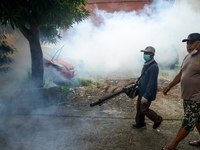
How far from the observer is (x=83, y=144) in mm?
2730

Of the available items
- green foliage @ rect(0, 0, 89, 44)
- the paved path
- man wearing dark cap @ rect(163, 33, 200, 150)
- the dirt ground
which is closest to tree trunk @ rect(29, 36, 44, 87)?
green foliage @ rect(0, 0, 89, 44)

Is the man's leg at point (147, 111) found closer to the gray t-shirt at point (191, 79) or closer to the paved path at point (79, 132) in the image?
the paved path at point (79, 132)

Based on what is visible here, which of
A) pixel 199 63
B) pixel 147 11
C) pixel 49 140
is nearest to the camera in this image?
pixel 199 63

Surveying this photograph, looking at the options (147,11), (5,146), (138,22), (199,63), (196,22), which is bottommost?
(5,146)

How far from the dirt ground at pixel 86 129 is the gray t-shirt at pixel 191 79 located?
38.0 inches

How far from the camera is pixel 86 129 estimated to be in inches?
129

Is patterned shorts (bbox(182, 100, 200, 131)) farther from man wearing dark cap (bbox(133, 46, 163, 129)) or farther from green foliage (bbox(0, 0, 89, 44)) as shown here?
green foliage (bbox(0, 0, 89, 44))

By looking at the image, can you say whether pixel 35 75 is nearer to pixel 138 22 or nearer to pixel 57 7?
pixel 57 7

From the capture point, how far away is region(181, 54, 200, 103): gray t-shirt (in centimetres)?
232

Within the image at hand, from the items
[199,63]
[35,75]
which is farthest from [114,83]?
[199,63]

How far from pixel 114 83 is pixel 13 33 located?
464 cm

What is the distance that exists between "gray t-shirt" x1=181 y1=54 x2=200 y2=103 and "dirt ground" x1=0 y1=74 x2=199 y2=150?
965 mm

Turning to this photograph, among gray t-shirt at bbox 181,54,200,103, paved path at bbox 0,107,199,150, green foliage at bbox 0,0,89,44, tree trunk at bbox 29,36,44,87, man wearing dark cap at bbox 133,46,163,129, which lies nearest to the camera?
gray t-shirt at bbox 181,54,200,103

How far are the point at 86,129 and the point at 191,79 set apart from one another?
7.07ft
